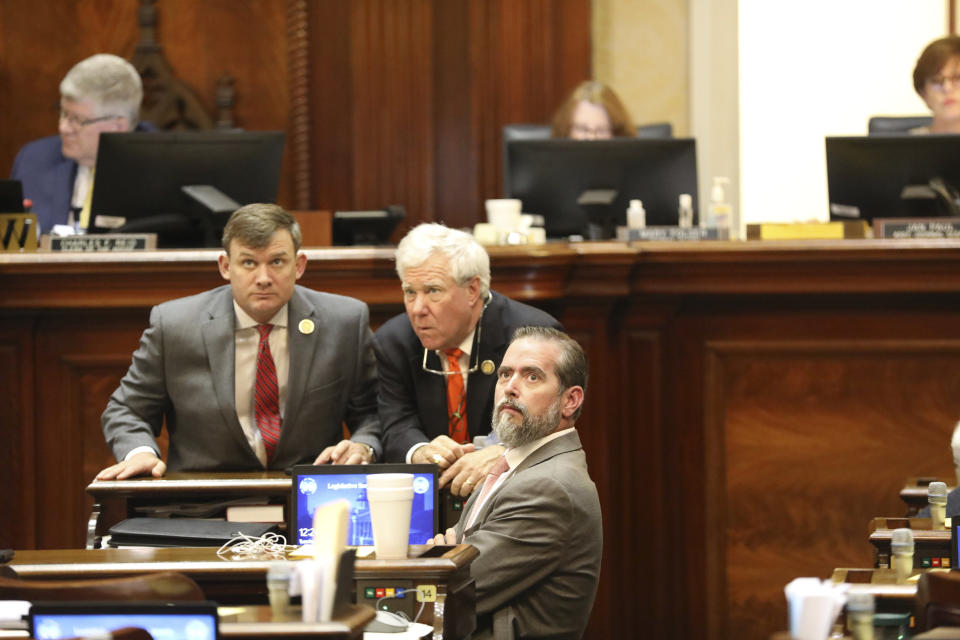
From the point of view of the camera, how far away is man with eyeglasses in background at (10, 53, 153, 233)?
571 cm

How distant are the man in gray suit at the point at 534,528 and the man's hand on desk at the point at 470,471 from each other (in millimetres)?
123

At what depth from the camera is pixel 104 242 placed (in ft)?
15.8

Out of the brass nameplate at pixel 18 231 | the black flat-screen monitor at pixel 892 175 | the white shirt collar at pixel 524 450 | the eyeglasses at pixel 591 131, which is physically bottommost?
the white shirt collar at pixel 524 450

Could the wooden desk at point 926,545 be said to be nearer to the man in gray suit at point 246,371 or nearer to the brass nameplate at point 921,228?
the man in gray suit at point 246,371

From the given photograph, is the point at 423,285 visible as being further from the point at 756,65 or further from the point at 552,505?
the point at 756,65

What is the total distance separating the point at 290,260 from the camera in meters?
4.22

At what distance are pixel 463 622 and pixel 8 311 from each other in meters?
2.38

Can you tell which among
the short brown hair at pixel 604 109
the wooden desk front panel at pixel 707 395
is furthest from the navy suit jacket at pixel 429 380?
the short brown hair at pixel 604 109

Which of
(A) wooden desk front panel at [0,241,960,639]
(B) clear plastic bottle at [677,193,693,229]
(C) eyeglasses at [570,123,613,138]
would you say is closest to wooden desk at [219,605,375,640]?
(A) wooden desk front panel at [0,241,960,639]

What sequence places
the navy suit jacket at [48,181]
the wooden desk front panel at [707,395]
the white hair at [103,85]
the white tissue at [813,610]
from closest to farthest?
the white tissue at [813,610]
the wooden desk front panel at [707,395]
the white hair at [103,85]
the navy suit jacket at [48,181]

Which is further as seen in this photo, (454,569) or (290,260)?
(290,260)

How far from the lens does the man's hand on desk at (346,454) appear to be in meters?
3.93

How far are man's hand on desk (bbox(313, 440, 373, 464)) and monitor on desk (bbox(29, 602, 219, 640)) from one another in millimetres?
1670

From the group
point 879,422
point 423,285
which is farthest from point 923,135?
point 423,285
